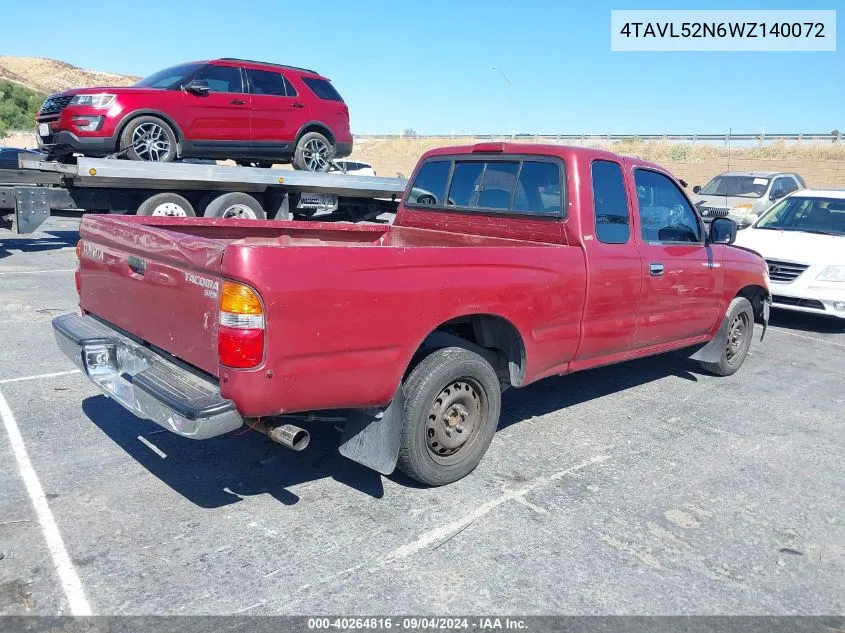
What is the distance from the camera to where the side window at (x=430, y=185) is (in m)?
5.59

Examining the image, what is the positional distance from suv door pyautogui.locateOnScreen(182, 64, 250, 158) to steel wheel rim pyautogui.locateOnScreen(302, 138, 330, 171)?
1.12m

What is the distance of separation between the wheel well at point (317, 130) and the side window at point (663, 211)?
23.2ft

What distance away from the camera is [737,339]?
21.6ft

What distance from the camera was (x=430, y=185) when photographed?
570 cm

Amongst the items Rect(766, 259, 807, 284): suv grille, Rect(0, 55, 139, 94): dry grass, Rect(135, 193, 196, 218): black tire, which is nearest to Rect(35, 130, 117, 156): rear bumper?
Rect(135, 193, 196, 218): black tire

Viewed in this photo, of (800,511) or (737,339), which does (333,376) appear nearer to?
(800,511)

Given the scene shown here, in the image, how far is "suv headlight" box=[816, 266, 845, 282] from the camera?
8430mm

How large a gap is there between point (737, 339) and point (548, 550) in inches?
156

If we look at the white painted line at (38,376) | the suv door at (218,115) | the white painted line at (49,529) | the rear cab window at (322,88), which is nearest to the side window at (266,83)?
the suv door at (218,115)

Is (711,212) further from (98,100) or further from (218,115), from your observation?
(98,100)

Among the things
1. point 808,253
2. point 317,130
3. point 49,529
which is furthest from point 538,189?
point 317,130

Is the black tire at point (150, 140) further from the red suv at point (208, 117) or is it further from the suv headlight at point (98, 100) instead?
the suv headlight at point (98, 100)

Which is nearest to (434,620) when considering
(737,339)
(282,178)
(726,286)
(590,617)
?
(590,617)

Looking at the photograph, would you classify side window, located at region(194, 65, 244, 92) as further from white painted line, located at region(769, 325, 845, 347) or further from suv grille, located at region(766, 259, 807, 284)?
white painted line, located at region(769, 325, 845, 347)
